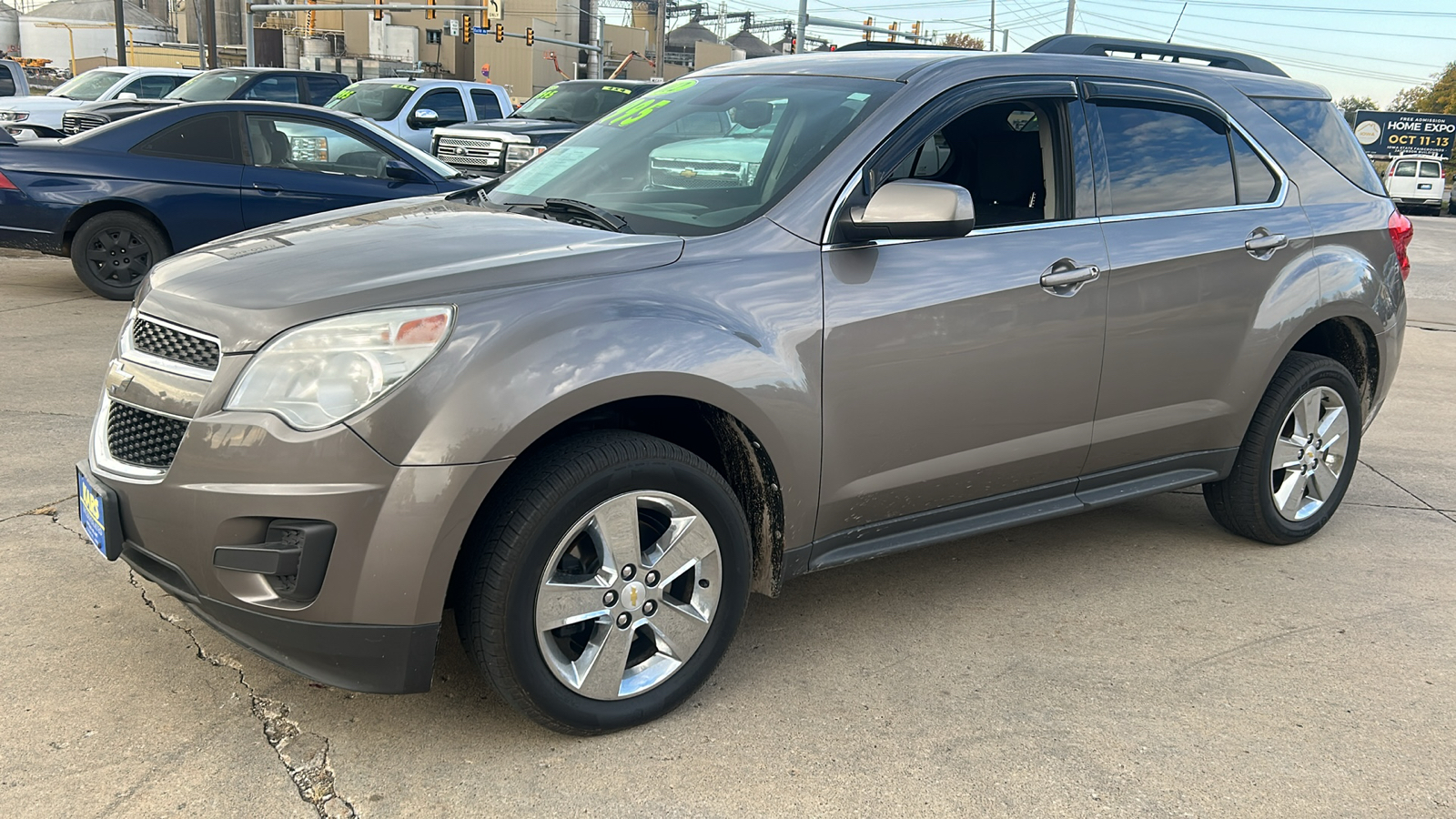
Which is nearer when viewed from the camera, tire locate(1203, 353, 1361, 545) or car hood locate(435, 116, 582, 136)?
tire locate(1203, 353, 1361, 545)

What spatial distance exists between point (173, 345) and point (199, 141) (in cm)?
677

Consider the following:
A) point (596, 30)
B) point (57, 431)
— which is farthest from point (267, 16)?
point (57, 431)

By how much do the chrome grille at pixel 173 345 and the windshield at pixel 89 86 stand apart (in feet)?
57.9

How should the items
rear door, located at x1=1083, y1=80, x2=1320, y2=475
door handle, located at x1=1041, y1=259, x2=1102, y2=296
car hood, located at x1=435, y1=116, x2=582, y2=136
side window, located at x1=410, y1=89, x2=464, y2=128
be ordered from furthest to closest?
1. side window, located at x1=410, y1=89, x2=464, y2=128
2. car hood, located at x1=435, y1=116, x2=582, y2=136
3. rear door, located at x1=1083, y1=80, x2=1320, y2=475
4. door handle, located at x1=1041, y1=259, x2=1102, y2=296

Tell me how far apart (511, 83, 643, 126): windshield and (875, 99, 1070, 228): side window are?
12.5 metres

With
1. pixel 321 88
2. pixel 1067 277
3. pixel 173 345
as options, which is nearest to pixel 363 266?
pixel 173 345

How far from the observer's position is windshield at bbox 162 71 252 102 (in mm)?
15703

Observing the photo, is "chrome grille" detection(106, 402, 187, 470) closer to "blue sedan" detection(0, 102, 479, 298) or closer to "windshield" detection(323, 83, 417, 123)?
"blue sedan" detection(0, 102, 479, 298)

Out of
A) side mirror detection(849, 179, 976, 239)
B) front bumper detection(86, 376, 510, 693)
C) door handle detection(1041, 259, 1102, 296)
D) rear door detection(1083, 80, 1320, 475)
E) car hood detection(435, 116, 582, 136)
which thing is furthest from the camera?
car hood detection(435, 116, 582, 136)

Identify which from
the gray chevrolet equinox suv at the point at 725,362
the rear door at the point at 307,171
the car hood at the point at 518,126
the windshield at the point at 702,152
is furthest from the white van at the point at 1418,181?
the windshield at the point at 702,152

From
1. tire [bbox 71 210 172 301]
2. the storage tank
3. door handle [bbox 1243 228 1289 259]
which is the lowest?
tire [bbox 71 210 172 301]

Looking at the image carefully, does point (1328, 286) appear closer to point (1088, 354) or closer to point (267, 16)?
point (1088, 354)

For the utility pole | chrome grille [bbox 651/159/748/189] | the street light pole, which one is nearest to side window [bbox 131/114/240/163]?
chrome grille [bbox 651/159/748/189]

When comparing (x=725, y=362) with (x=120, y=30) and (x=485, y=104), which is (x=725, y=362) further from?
(x=120, y=30)
